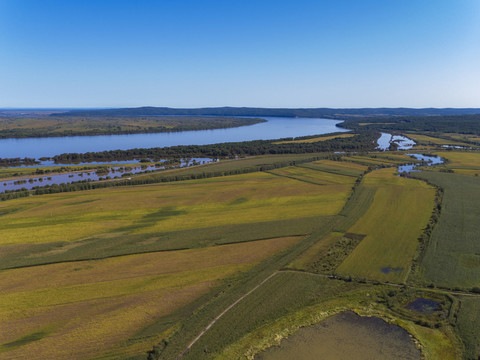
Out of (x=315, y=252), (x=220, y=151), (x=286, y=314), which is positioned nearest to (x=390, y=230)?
(x=315, y=252)

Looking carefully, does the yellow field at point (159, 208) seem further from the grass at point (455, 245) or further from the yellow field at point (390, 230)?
the grass at point (455, 245)

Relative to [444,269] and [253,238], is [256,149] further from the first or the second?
[444,269]

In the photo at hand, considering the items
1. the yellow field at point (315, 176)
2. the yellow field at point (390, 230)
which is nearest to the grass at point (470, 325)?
the yellow field at point (390, 230)

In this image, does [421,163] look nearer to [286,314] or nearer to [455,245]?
[455,245]

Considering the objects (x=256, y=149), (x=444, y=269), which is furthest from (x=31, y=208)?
(x=256, y=149)

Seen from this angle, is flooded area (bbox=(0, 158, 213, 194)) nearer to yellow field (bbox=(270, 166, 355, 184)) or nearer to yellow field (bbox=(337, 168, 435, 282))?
yellow field (bbox=(270, 166, 355, 184))

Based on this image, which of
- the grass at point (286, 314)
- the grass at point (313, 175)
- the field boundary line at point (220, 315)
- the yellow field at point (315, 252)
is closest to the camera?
the field boundary line at point (220, 315)

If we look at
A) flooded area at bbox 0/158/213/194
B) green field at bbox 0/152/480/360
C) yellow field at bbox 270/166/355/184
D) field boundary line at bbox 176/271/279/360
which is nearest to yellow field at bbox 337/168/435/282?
green field at bbox 0/152/480/360
